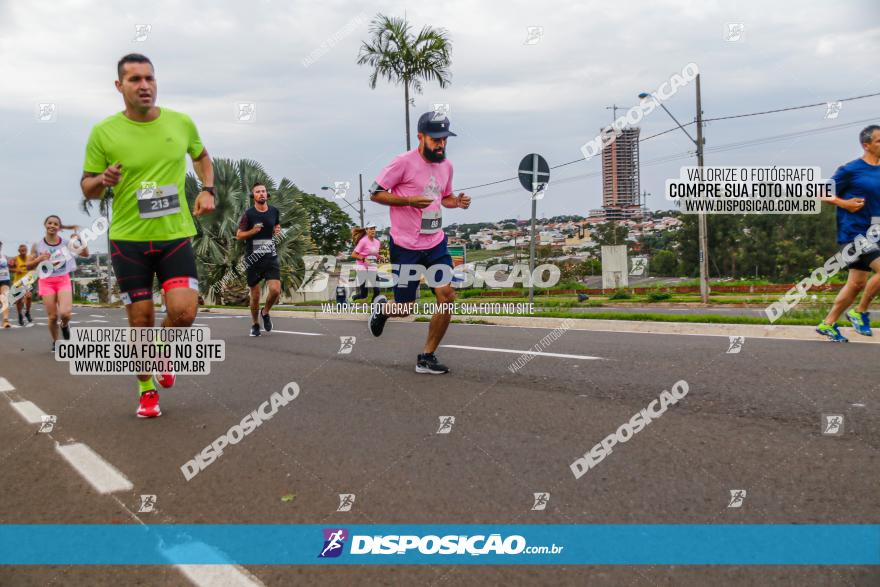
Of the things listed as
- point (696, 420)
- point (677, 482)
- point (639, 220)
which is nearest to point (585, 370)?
point (696, 420)

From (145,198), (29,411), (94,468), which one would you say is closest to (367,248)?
(29,411)

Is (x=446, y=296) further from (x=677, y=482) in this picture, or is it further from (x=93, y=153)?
(x=677, y=482)

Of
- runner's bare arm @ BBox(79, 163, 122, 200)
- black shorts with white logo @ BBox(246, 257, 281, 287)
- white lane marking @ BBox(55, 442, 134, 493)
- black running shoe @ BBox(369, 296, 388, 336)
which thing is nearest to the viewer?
white lane marking @ BBox(55, 442, 134, 493)

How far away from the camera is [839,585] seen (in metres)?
1.99

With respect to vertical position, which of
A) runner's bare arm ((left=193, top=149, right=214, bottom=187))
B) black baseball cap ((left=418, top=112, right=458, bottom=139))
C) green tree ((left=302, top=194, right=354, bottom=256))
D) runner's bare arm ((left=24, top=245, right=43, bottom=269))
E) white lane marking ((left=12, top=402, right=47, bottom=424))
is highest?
Result: green tree ((left=302, top=194, right=354, bottom=256))

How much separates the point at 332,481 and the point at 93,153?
112 inches

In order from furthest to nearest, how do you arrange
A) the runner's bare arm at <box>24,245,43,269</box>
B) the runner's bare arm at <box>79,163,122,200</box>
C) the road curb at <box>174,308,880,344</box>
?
the runner's bare arm at <box>24,245,43,269</box> → the road curb at <box>174,308,880,344</box> → the runner's bare arm at <box>79,163,122,200</box>

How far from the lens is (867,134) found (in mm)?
7371

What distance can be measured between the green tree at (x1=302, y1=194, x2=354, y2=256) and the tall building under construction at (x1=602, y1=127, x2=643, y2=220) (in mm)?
25891

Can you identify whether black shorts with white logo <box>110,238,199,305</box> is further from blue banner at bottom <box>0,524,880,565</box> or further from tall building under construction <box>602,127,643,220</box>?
tall building under construction <box>602,127,643,220</box>

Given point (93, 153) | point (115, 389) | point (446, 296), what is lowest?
point (115, 389)

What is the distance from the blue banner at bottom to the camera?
87.4 inches

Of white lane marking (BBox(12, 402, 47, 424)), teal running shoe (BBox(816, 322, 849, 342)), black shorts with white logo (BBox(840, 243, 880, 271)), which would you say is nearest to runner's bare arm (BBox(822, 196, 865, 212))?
black shorts with white logo (BBox(840, 243, 880, 271))

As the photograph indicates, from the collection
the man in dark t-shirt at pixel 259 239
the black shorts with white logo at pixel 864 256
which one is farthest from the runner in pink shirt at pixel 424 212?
the man in dark t-shirt at pixel 259 239
